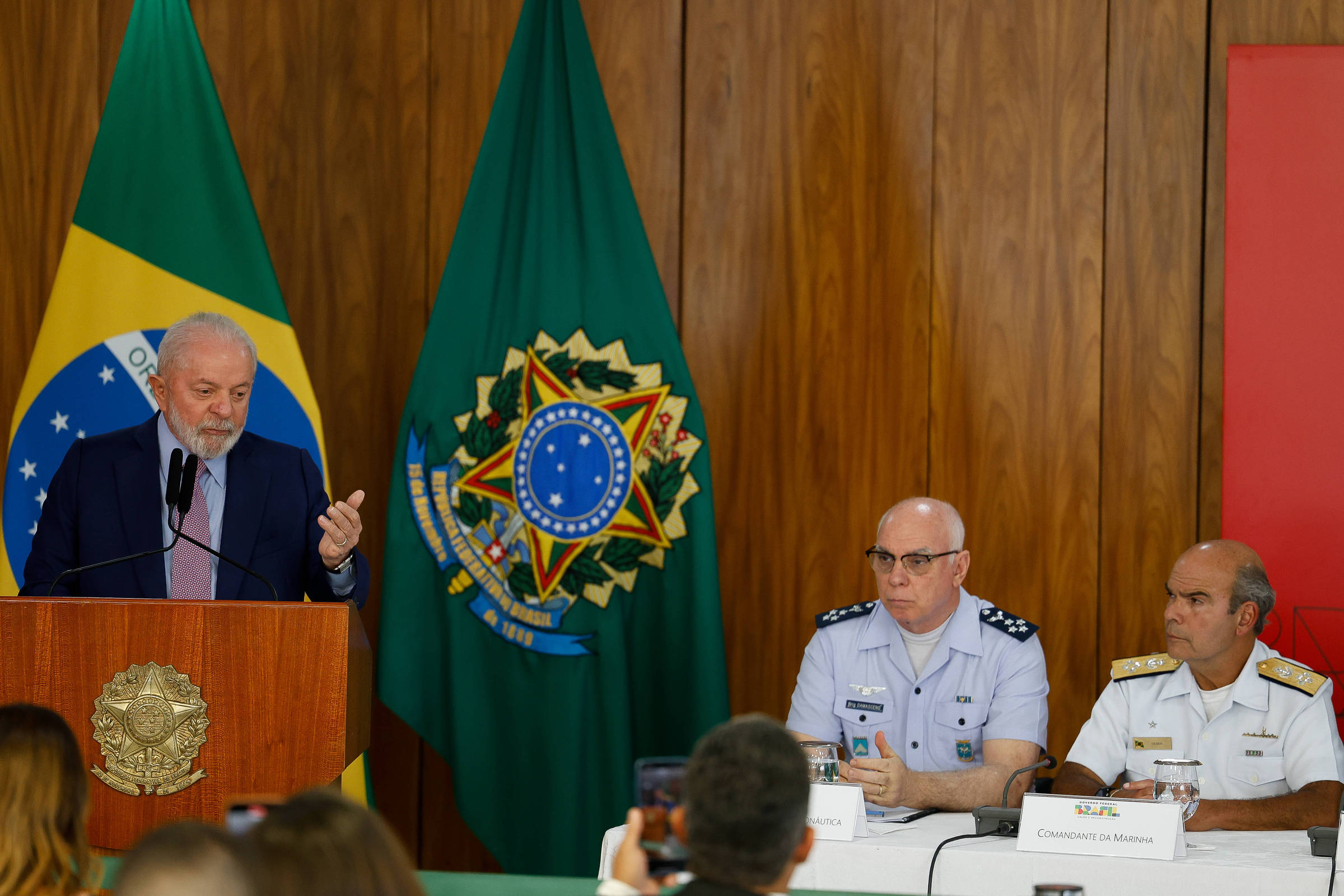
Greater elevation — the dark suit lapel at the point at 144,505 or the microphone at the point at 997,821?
the dark suit lapel at the point at 144,505

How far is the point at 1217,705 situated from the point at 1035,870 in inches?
47.0

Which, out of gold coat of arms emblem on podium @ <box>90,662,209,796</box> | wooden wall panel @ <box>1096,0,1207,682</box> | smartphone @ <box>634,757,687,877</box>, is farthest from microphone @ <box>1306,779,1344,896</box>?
gold coat of arms emblem on podium @ <box>90,662,209,796</box>

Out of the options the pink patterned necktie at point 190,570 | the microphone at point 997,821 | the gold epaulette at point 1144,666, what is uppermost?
the pink patterned necktie at point 190,570

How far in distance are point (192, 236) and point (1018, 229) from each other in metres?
2.48

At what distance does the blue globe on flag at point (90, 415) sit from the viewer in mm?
3559

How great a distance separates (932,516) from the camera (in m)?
3.33

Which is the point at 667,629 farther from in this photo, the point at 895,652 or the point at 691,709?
the point at 895,652

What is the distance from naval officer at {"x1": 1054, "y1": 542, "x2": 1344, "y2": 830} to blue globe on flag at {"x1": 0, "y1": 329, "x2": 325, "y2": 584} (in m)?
2.20

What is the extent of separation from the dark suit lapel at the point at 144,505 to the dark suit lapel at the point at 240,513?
13 centimetres

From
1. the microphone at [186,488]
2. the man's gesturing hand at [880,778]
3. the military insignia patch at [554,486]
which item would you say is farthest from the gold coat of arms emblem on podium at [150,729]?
the military insignia patch at [554,486]

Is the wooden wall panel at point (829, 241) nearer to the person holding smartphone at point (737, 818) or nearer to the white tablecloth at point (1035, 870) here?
the white tablecloth at point (1035, 870)

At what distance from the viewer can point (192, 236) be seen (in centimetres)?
363

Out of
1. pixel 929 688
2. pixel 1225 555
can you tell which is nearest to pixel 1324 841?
pixel 1225 555

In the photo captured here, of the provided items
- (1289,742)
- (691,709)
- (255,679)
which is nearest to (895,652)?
(691,709)
